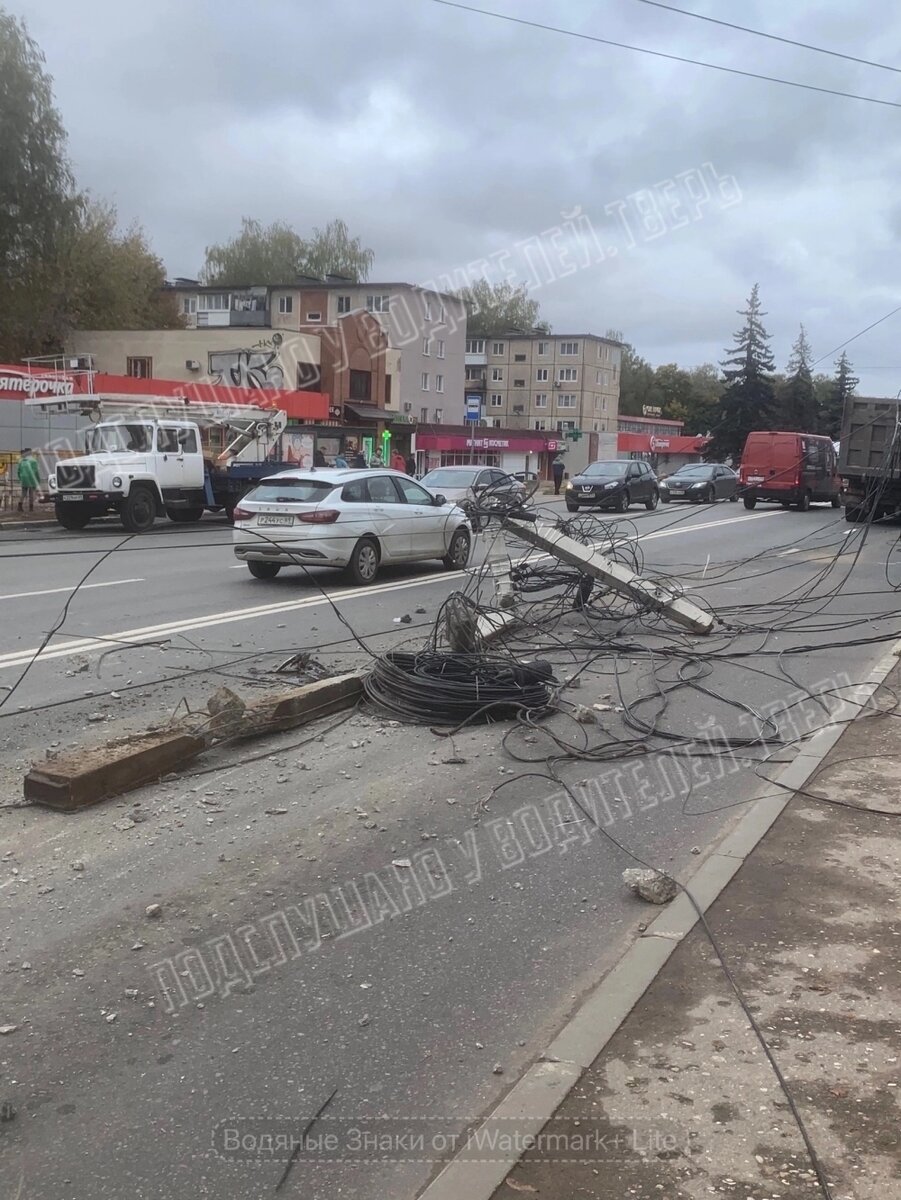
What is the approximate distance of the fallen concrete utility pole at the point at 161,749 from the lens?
5.51 m

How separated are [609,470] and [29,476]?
1684cm

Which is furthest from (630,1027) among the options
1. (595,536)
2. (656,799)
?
(595,536)

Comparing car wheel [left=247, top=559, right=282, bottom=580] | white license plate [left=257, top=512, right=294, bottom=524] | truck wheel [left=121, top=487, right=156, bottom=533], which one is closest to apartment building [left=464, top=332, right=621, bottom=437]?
truck wheel [left=121, top=487, right=156, bottom=533]

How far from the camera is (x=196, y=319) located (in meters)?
72.1

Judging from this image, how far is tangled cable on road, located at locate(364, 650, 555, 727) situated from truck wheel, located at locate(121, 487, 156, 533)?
Result: 15.9 metres

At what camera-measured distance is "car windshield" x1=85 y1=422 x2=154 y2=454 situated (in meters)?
22.9

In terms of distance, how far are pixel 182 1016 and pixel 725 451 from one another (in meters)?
71.9

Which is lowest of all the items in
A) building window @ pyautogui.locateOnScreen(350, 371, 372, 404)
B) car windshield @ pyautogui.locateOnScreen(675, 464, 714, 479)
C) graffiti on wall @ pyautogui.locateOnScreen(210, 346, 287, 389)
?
car windshield @ pyautogui.locateOnScreen(675, 464, 714, 479)

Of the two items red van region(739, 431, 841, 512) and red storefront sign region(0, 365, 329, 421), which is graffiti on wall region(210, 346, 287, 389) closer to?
red storefront sign region(0, 365, 329, 421)

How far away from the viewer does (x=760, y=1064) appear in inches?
132

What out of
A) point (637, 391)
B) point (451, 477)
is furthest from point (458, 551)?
point (637, 391)

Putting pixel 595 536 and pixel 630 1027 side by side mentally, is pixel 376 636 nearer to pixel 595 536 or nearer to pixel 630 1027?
pixel 595 536

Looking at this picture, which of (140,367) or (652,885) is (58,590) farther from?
(140,367)

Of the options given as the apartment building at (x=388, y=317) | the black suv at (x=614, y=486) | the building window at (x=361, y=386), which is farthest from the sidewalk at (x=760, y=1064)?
the apartment building at (x=388, y=317)
